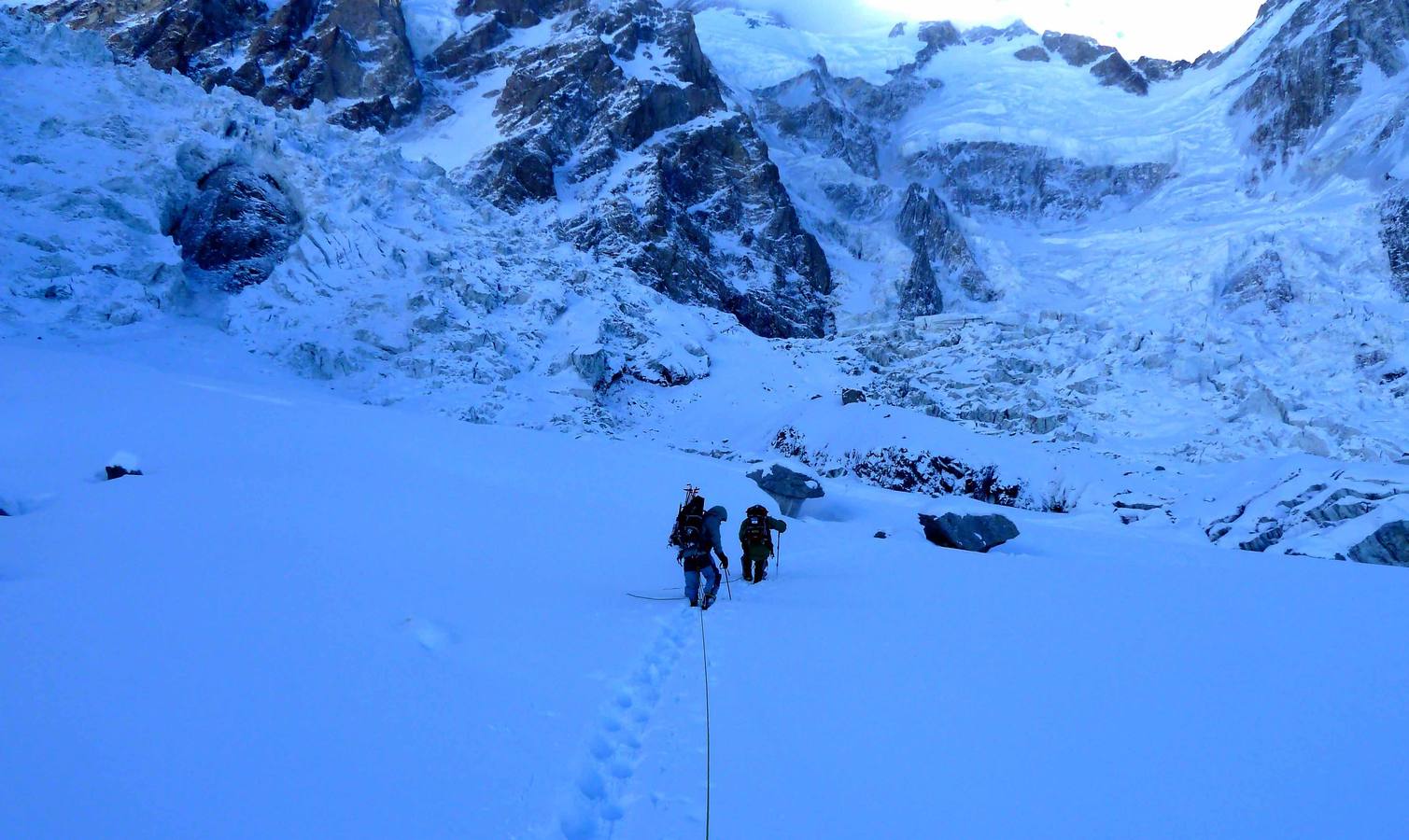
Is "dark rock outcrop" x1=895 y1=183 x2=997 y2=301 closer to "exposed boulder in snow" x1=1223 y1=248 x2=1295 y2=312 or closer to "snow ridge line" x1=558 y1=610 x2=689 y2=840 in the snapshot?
"exposed boulder in snow" x1=1223 y1=248 x2=1295 y2=312

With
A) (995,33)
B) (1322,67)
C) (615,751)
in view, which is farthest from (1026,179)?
(615,751)

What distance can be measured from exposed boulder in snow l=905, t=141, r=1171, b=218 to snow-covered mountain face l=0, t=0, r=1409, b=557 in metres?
0.40

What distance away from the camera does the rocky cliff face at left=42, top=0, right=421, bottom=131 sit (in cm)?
6284

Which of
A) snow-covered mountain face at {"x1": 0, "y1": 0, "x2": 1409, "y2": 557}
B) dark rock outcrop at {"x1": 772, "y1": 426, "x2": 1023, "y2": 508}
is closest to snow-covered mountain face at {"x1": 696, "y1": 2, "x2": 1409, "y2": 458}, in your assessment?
snow-covered mountain face at {"x1": 0, "y1": 0, "x2": 1409, "y2": 557}

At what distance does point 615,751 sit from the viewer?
381 cm

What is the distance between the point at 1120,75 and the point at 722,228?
60.2 metres

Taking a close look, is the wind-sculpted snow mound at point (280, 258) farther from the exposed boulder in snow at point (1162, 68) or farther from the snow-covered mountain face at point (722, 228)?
the exposed boulder in snow at point (1162, 68)

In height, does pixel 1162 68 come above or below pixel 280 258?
above

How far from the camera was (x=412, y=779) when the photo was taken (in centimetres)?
311

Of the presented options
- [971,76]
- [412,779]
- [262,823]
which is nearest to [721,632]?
[412,779]

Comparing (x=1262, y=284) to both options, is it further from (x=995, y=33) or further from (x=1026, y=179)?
(x=995, y=33)

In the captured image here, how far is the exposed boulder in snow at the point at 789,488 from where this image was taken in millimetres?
15500

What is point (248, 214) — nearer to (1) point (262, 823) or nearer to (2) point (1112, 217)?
(1) point (262, 823)

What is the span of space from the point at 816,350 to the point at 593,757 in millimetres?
34434
